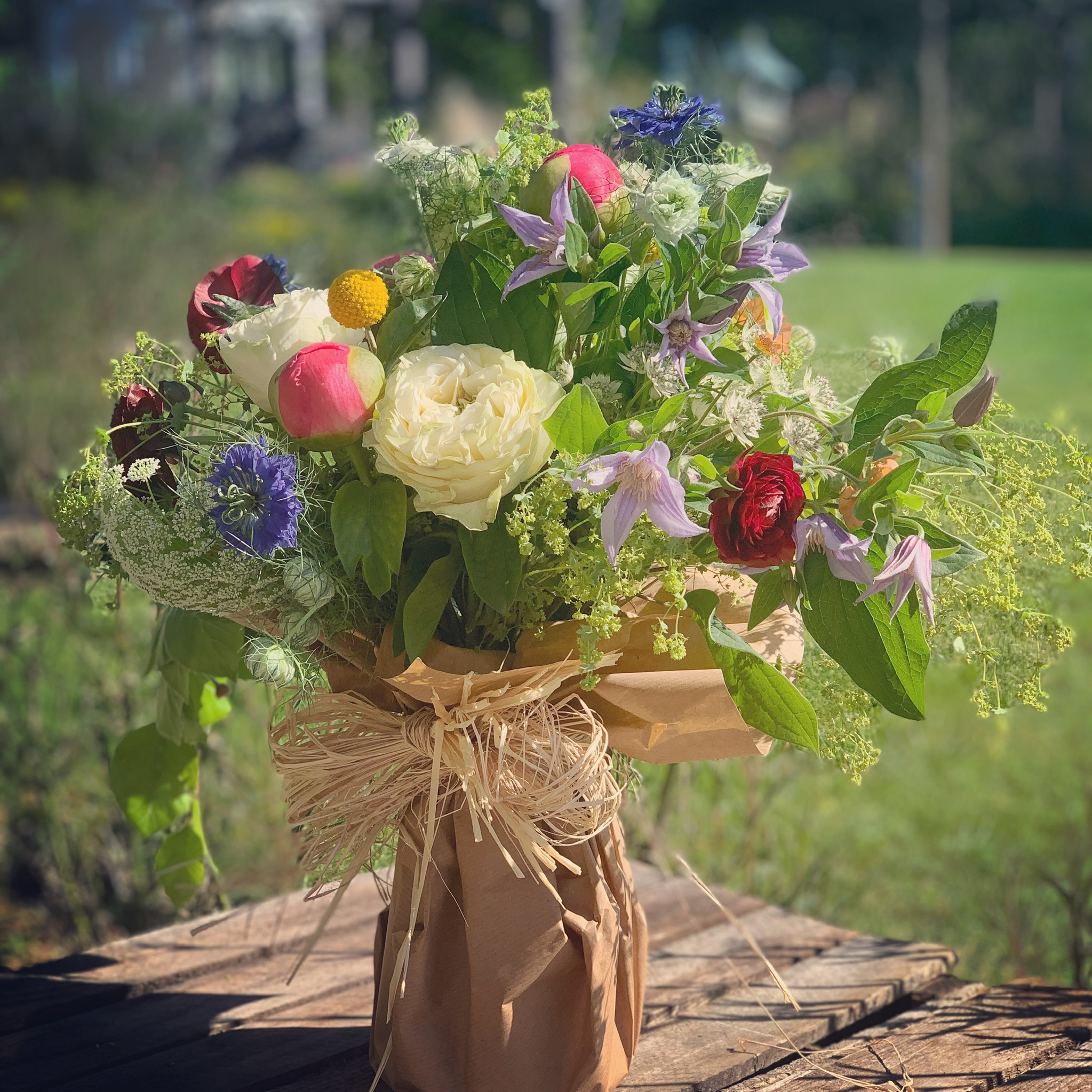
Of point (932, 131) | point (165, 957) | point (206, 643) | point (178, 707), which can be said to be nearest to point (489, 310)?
point (206, 643)

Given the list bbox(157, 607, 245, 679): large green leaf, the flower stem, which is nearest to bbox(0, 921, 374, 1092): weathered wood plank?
bbox(157, 607, 245, 679): large green leaf

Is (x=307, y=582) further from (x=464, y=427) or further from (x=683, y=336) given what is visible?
(x=683, y=336)

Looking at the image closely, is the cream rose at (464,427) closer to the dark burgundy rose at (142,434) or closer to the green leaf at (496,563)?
the green leaf at (496,563)

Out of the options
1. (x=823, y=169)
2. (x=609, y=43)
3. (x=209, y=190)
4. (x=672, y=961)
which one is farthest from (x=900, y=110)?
(x=672, y=961)

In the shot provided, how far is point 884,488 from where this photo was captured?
0.77 meters

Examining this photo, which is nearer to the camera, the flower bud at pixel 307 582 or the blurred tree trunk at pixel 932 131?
the flower bud at pixel 307 582

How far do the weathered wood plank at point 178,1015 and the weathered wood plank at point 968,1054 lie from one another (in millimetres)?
490

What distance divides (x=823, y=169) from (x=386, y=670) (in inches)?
560

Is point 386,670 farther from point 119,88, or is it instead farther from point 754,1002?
point 119,88

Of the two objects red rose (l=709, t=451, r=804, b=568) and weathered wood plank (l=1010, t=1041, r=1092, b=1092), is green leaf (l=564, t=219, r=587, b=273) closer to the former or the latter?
red rose (l=709, t=451, r=804, b=568)

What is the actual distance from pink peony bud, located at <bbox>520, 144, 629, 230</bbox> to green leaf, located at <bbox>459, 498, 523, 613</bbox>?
0.69 ft

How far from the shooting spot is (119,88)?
15.6 metres

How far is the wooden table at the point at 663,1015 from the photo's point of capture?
3.51 ft

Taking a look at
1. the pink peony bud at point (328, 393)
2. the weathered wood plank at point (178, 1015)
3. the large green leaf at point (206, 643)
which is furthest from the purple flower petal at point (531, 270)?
the weathered wood plank at point (178, 1015)
